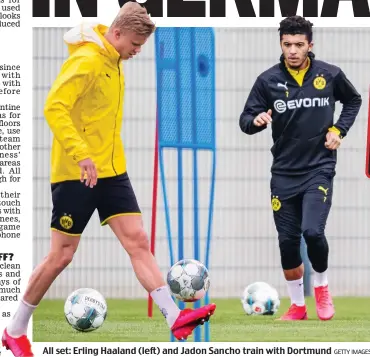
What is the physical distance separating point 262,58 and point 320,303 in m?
2.79

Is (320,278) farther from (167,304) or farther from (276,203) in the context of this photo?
(167,304)

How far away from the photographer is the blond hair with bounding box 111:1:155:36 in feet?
20.9

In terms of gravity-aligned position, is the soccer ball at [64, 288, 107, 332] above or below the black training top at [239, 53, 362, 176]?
below

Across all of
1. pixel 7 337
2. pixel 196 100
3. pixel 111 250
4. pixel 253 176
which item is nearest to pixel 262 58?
pixel 253 176

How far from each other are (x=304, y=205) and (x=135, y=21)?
1824mm

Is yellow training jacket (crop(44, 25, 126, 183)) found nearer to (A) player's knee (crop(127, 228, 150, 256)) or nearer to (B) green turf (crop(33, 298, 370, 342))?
(A) player's knee (crop(127, 228, 150, 256))

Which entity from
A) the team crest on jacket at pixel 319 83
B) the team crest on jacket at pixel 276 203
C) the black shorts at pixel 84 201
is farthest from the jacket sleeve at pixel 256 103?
the black shorts at pixel 84 201

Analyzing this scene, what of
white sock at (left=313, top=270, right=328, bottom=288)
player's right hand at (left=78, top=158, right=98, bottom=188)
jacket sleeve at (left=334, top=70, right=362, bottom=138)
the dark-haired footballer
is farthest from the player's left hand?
player's right hand at (left=78, top=158, right=98, bottom=188)

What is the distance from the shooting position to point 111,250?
33.0 feet

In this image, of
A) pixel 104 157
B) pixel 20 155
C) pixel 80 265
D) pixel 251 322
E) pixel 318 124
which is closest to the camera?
pixel 104 157

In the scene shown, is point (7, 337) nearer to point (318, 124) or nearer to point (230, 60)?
point (318, 124)

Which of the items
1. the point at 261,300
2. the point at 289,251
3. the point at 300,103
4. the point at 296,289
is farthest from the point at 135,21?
the point at 261,300

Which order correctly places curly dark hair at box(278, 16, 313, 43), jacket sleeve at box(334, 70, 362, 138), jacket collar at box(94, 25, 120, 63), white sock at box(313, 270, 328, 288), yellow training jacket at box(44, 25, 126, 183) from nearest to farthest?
yellow training jacket at box(44, 25, 126, 183) < jacket collar at box(94, 25, 120, 63) < curly dark hair at box(278, 16, 313, 43) < jacket sleeve at box(334, 70, 362, 138) < white sock at box(313, 270, 328, 288)

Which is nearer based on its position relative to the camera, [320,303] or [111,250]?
[320,303]
